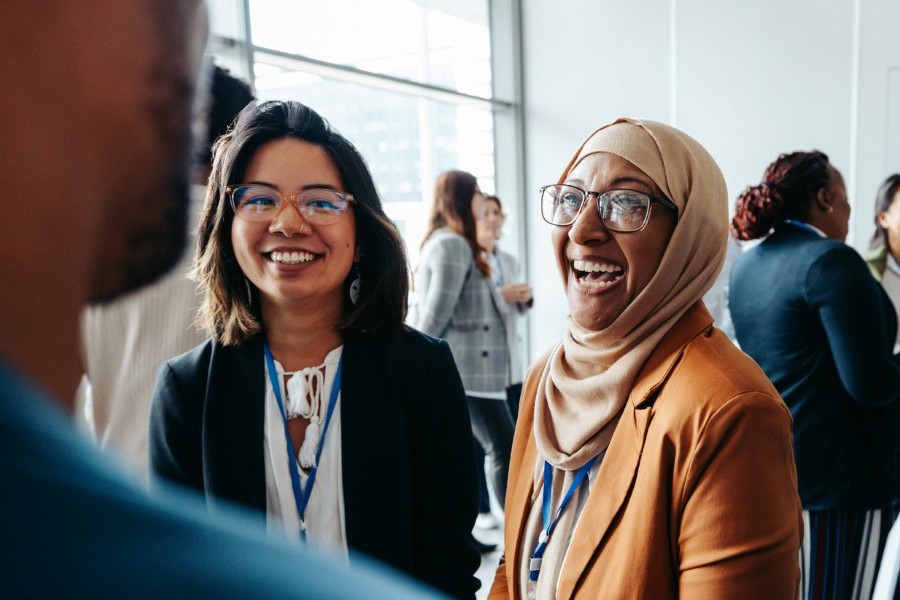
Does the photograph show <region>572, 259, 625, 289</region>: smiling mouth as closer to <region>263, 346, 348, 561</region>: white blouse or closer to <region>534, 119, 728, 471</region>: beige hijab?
<region>534, 119, 728, 471</region>: beige hijab

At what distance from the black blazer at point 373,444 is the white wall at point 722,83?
443 centimetres

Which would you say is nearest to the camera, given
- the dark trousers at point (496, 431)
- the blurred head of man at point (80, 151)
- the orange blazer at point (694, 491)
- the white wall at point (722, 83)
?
the blurred head of man at point (80, 151)

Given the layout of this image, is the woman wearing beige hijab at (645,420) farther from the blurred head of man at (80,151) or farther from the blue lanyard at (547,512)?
the blurred head of man at (80,151)

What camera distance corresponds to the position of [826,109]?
4762 millimetres

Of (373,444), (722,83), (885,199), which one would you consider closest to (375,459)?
(373,444)

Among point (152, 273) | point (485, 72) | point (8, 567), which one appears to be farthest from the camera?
point (485, 72)

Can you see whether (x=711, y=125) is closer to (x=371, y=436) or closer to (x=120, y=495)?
(x=371, y=436)

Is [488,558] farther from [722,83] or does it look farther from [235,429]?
[722,83]

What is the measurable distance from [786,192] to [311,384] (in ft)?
5.69

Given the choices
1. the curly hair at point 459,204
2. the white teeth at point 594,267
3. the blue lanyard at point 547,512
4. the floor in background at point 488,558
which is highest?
the curly hair at point 459,204

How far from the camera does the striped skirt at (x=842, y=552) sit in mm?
2072

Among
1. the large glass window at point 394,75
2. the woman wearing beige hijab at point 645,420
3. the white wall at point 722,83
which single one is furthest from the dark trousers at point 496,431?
the white wall at point 722,83

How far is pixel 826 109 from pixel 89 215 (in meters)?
5.43

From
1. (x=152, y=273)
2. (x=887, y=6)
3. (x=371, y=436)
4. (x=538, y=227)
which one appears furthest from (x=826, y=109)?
(x=152, y=273)
